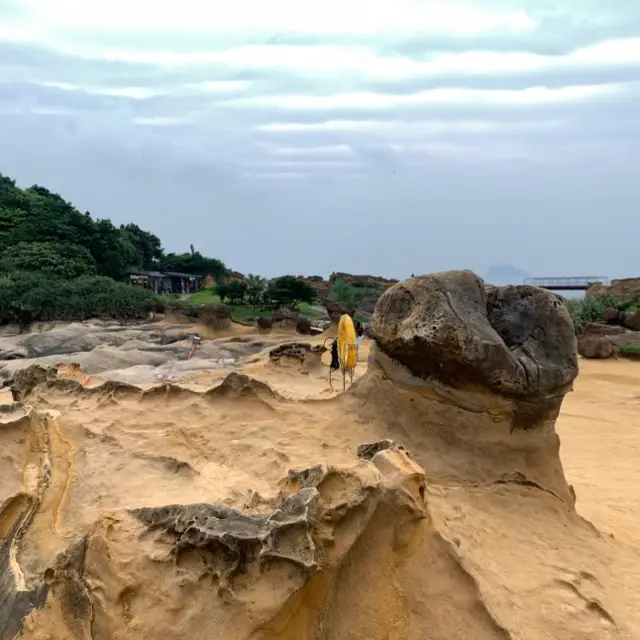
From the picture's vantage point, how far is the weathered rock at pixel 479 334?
12.2 ft

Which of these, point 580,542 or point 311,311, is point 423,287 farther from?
point 311,311

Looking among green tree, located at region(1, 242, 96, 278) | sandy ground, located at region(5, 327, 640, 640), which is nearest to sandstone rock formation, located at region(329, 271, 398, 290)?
green tree, located at region(1, 242, 96, 278)

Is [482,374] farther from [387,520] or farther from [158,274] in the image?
[158,274]

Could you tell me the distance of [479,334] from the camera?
3738 mm

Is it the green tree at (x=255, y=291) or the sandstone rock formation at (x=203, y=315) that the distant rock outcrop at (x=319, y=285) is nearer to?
the green tree at (x=255, y=291)

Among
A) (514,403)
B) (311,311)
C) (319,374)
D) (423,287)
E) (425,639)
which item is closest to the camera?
(425,639)

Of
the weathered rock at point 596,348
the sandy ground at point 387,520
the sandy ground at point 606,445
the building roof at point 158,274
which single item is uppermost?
the sandy ground at point 387,520

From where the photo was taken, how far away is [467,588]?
8.41 ft

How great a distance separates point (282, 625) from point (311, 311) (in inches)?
871

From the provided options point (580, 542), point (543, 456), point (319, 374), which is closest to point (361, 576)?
point (580, 542)

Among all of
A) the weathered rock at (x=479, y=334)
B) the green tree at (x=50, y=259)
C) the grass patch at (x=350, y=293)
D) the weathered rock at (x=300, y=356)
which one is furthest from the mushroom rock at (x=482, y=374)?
the green tree at (x=50, y=259)

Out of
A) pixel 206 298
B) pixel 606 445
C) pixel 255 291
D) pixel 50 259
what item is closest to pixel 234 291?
pixel 255 291

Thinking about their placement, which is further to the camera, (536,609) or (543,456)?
(543,456)

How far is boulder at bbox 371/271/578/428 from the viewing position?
3.72 metres
